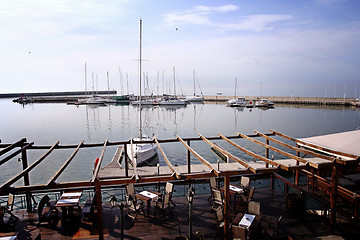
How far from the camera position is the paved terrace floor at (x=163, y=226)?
24.8ft

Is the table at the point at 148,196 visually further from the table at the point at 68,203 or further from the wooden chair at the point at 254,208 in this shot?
the wooden chair at the point at 254,208

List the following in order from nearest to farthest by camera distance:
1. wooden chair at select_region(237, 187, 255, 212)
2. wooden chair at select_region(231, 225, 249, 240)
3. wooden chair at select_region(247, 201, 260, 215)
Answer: wooden chair at select_region(231, 225, 249, 240) → wooden chair at select_region(247, 201, 260, 215) → wooden chair at select_region(237, 187, 255, 212)

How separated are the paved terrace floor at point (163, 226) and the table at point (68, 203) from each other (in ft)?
1.25

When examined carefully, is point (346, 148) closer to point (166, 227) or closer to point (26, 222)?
point (166, 227)

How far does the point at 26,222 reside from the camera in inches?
328

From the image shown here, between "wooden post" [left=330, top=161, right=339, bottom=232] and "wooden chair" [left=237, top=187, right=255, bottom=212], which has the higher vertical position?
"wooden post" [left=330, top=161, right=339, bottom=232]

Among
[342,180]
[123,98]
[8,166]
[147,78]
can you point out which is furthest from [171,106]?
[342,180]

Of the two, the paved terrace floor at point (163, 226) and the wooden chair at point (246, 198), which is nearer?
the paved terrace floor at point (163, 226)

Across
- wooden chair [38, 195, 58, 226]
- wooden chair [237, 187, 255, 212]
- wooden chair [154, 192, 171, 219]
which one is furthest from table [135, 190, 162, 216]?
wooden chair [237, 187, 255, 212]

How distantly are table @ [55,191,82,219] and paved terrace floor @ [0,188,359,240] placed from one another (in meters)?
0.38

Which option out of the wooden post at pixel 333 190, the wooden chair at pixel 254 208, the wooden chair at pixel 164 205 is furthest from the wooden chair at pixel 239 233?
the wooden post at pixel 333 190

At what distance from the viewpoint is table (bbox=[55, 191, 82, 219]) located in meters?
8.03

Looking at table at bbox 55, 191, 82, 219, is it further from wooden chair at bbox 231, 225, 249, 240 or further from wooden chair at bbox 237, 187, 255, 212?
wooden chair at bbox 237, 187, 255, 212

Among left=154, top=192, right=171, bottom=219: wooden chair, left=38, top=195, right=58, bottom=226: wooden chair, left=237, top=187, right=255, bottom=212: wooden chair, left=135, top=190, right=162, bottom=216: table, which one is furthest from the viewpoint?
left=237, top=187, right=255, bottom=212: wooden chair
